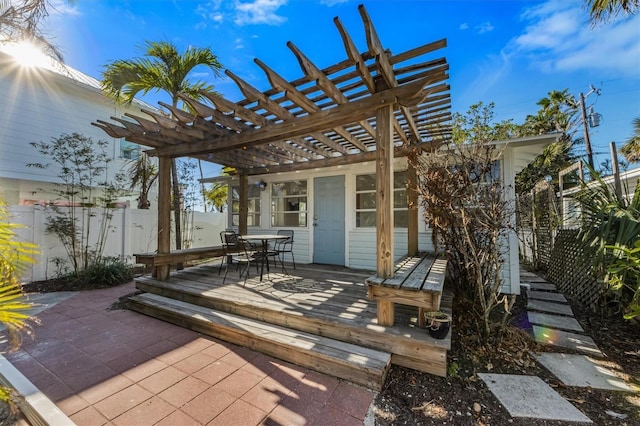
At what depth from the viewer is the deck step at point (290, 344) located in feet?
7.36

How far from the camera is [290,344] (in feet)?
8.44

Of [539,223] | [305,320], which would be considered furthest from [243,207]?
[539,223]

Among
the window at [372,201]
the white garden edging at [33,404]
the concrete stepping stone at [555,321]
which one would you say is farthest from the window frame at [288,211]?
the white garden edging at [33,404]

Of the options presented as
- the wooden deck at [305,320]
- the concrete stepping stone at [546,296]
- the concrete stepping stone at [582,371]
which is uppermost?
the wooden deck at [305,320]

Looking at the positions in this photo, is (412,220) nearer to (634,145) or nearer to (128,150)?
(128,150)

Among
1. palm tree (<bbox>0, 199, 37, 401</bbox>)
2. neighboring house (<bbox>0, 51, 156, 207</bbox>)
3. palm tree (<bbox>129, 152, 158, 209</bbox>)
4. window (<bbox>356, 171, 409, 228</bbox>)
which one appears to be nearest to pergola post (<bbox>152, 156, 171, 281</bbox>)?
palm tree (<bbox>0, 199, 37, 401</bbox>)

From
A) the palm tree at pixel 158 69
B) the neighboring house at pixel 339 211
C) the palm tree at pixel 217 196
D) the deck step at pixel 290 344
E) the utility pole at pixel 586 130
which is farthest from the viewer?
the palm tree at pixel 217 196

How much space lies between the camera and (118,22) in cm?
571

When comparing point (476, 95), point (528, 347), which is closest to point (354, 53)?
point (528, 347)

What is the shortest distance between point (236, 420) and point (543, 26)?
28.3 feet

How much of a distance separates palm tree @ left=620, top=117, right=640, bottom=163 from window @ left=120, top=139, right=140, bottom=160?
17.3m

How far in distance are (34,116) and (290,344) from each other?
9.38m

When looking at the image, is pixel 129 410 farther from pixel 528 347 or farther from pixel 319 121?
pixel 528 347

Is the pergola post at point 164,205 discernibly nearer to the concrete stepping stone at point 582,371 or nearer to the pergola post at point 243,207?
the pergola post at point 243,207
